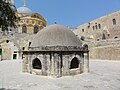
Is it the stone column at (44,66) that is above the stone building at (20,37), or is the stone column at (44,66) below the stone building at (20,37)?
below

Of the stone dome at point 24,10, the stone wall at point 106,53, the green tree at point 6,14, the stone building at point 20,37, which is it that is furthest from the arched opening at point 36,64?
the stone dome at point 24,10

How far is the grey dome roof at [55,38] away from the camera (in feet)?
34.4

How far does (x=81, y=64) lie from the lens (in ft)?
35.7

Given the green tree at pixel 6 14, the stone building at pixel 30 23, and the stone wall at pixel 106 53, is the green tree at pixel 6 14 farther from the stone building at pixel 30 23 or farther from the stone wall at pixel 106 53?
the stone building at pixel 30 23

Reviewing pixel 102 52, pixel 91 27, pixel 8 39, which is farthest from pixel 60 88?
pixel 91 27

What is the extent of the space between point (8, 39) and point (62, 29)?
22309 millimetres

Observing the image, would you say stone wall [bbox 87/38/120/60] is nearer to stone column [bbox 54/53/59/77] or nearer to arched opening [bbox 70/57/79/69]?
arched opening [bbox 70/57/79/69]

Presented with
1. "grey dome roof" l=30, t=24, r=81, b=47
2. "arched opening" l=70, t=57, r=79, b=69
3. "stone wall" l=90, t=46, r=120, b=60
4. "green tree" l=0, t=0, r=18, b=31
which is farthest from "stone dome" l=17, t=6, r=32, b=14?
"green tree" l=0, t=0, r=18, b=31

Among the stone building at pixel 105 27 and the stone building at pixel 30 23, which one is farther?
the stone building at pixel 30 23

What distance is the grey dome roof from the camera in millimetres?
10484

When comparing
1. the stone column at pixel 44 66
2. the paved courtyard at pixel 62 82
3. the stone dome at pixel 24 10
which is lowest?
the paved courtyard at pixel 62 82

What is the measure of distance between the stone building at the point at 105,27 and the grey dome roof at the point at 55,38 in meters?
24.8

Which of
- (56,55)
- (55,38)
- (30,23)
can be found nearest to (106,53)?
(55,38)

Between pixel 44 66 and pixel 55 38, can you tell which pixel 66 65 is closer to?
pixel 44 66
